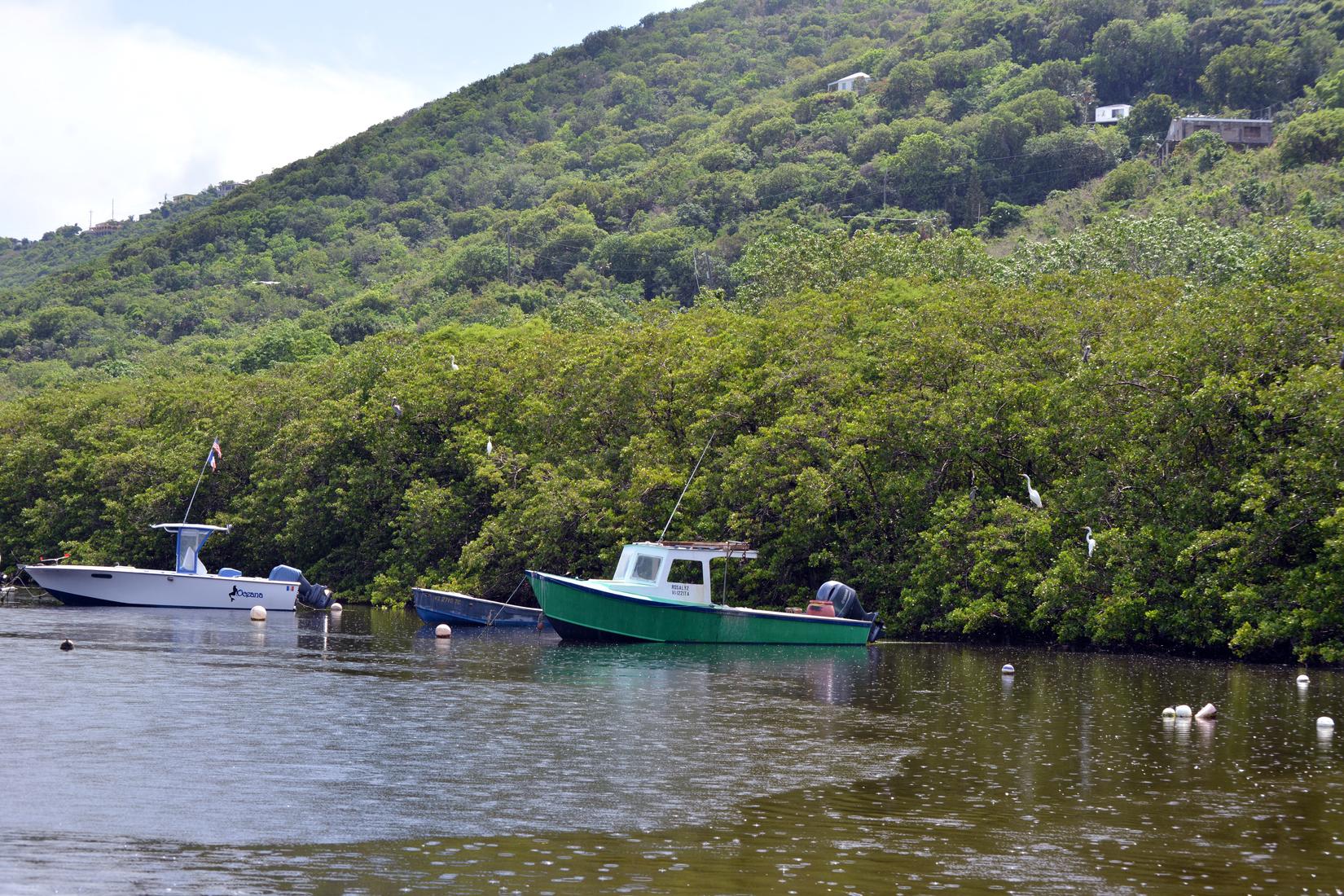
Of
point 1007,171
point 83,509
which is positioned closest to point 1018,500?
point 83,509

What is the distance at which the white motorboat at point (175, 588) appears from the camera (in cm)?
5966

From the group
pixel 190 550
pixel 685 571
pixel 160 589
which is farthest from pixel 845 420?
pixel 160 589

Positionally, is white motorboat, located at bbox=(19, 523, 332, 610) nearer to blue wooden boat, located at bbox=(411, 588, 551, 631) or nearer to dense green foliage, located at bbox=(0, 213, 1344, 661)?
dense green foliage, located at bbox=(0, 213, 1344, 661)

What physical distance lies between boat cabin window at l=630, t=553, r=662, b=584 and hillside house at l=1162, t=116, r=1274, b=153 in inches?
4549

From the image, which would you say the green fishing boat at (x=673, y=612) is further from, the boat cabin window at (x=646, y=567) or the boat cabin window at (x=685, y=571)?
the boat cabin window at (x=685, y=571)

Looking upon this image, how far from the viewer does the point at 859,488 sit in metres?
51.4

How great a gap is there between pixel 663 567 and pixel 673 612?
1.69 m

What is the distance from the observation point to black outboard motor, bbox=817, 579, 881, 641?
45625 mm

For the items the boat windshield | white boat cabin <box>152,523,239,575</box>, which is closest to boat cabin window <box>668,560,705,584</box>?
white boat cabin <box>152,523,239,575</box>

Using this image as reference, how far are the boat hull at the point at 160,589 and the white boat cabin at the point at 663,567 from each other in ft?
64.0

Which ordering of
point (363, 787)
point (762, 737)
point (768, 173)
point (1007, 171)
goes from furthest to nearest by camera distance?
1. point (768, 173)
2. point (1007, 171)
3. point (762, 737)
4. point (363, 787)

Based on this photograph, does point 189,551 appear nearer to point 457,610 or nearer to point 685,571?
point 457,610

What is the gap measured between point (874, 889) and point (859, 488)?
36.3 metres

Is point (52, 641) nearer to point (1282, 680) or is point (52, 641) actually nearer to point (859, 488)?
point (859, 488)
